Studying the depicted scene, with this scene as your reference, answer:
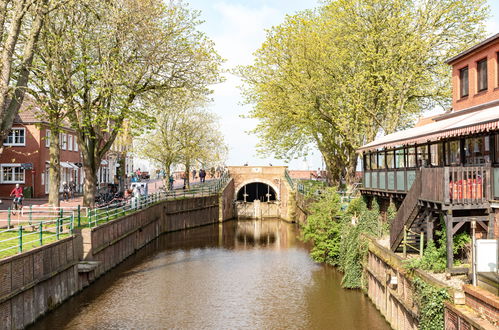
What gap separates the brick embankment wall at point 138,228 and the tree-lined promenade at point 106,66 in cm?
291

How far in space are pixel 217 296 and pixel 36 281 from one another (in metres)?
7.95

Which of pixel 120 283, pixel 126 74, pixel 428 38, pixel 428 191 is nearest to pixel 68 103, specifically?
pixel 126 74

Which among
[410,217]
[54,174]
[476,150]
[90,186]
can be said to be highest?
[476,150]

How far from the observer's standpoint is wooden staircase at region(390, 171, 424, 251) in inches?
627

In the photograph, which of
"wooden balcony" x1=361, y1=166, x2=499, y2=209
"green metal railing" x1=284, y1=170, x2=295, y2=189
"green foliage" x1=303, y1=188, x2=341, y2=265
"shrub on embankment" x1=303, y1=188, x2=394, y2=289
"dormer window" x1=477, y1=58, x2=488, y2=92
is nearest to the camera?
"wooden balcony" x1=361, y1=166, x2=499, y2=209

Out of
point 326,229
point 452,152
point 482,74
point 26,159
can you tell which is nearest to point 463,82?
point 482,74

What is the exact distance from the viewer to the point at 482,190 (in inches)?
551

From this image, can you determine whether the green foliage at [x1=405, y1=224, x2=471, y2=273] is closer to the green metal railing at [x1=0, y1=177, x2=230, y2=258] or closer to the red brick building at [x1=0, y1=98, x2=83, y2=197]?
the green metal railing at [x1=0, y1=177, x2=230, y2=258]

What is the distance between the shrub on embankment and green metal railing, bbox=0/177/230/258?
36.3 ft

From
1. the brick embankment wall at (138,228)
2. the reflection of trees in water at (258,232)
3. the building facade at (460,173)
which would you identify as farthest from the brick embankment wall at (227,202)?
the building facade at (460,173)

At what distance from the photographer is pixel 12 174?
37125 millimetres

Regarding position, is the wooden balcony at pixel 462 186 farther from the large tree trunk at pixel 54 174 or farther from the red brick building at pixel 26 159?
the red brick building at pixel 26 159

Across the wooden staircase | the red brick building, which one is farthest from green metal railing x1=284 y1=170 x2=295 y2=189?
the wooden staircase

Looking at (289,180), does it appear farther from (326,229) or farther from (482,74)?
(482,74)
